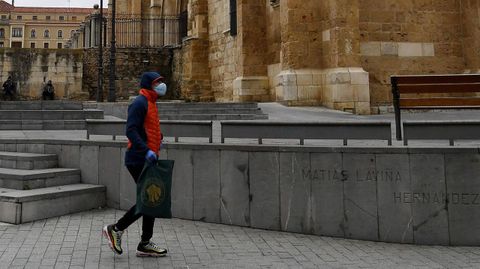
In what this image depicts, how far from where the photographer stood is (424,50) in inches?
611

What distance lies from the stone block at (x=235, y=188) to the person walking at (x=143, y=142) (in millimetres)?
1554

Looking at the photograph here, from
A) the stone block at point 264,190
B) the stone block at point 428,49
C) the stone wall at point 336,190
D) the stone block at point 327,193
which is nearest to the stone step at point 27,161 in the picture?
the stone wall at point 336,190

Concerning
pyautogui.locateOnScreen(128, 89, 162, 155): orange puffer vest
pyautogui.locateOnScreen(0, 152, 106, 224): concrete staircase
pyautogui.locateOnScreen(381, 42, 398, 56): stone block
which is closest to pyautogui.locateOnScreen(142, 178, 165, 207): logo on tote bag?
pyautogui.locateOnScreen(128, 89, 162, 155): orange puffer vest

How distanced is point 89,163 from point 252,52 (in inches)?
467

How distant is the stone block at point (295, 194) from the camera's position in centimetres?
571

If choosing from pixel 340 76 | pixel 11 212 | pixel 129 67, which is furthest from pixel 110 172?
pixel 129 67

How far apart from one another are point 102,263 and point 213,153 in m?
2.25

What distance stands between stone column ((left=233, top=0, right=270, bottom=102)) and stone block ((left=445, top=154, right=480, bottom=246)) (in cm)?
1268

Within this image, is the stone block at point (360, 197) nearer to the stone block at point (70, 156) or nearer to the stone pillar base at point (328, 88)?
the stone block at point (70, 156)

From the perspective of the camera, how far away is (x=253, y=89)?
17734 mm

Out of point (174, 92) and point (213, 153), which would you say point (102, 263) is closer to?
point (213, 153)

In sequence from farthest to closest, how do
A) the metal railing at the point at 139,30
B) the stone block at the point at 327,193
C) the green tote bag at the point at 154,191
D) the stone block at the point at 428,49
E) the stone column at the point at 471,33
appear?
the metal railing at the point at 139,30, the stone block at the point at 428,49, the stone column at the point at 471,33, the stone block at the point at 327,193, the green tote bag at the point at 154,191

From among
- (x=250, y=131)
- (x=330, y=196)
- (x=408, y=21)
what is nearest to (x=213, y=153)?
(x=250, y=131)

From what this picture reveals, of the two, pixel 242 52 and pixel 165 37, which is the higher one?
pixel 165 37
